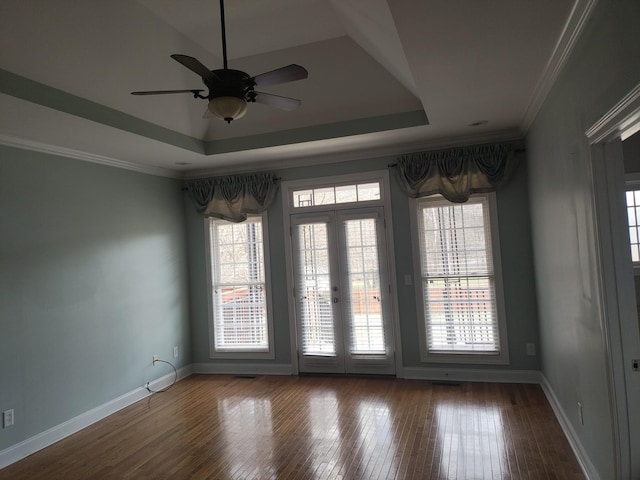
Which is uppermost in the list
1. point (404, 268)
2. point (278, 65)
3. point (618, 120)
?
point (278, 65)

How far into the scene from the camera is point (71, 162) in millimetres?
4098

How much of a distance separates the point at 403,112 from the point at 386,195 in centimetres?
106

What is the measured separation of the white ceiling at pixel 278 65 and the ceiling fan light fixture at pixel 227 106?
0.91m

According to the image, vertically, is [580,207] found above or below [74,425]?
above

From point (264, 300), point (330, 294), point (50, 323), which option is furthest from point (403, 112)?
point (50, 323)

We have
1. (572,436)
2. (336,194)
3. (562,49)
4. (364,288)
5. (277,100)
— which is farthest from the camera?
(336,194)

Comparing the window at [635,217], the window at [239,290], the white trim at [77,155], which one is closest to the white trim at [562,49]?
the window at [635,217]

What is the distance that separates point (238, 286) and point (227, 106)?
3.45m

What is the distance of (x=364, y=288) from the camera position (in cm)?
495

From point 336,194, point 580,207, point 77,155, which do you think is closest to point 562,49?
point 580,207

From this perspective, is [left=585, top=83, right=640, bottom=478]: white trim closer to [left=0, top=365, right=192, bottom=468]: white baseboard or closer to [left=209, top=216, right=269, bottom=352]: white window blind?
[left=209, top=216, right=269, bottom=352]: white window blind

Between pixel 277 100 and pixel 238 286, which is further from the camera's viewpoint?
pixel 238 286

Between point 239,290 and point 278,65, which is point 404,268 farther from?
point 278,65

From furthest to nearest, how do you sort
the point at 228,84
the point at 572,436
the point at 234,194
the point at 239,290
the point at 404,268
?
the point at 239,290 < the point at 234,194 < the point at 404,268 < the point at 572,436 < the point at 228,84
